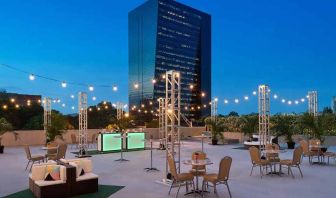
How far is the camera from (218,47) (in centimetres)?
9100

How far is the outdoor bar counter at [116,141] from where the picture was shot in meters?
16.4

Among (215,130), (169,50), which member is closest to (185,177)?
(215,130)

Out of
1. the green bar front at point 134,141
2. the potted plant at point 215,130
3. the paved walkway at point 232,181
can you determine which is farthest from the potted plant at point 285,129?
the green bar front at point 134,141

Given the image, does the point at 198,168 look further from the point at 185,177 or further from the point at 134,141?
the point at 134,141

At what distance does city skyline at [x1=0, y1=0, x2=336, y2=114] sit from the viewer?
39031 mm

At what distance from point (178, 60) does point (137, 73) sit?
7530 mm

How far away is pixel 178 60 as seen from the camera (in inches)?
2338

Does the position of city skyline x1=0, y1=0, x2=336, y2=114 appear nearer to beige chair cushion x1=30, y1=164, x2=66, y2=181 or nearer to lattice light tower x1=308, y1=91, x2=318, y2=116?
lattice light tower x1=308, y1=91, x2=318, y2=116

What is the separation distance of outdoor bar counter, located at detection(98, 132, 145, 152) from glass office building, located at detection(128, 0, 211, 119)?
95.0 feet

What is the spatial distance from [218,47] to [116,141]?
254ft

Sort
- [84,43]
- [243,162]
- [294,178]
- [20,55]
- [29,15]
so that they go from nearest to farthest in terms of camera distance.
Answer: [294,178]
[243,162]
[29,15]
[20,55]
[84,43]

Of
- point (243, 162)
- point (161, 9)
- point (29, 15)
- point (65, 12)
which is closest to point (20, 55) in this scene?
point (65, 12)

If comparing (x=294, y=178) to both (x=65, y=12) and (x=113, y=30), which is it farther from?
(x=113, y=30)

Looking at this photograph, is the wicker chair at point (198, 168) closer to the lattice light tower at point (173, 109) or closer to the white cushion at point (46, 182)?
the lattice light tower at point (173, 109)
